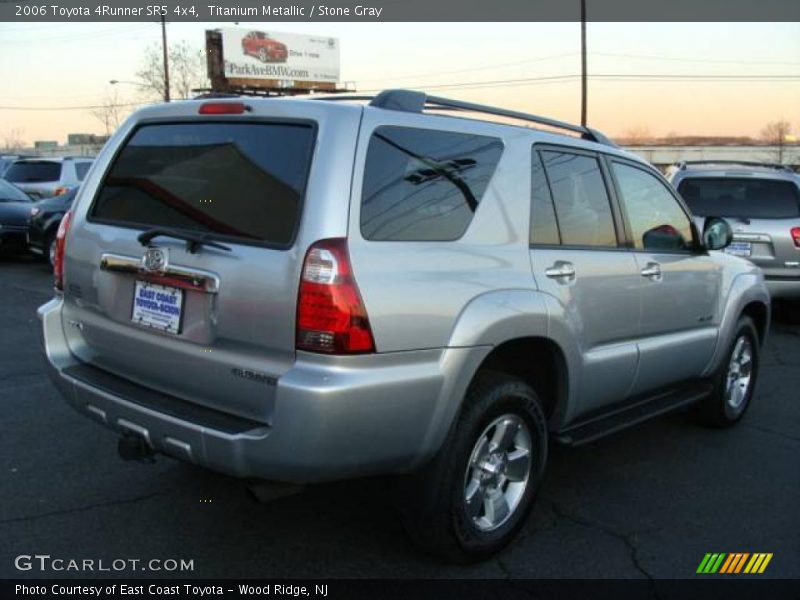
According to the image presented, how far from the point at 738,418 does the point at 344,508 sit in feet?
10.1

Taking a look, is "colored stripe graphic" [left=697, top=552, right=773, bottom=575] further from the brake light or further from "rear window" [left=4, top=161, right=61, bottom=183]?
"rear window" [left=4, top=161, right=61, bottom=183]

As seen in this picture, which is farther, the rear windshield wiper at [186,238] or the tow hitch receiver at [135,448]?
the tow hitch receiver at [135,448]

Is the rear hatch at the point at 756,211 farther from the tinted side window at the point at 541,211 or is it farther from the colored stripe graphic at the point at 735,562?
the colored stripe graphic at the point at 735,562

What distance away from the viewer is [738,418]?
5.32 metres

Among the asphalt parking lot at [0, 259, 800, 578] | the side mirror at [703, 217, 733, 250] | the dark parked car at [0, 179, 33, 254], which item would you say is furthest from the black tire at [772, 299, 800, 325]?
the dark parked car at [0, 179, 33, 254]

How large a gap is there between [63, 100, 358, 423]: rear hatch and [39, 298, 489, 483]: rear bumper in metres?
0.10

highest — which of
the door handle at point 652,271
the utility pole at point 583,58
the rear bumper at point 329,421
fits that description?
the utility pole at point 583,58

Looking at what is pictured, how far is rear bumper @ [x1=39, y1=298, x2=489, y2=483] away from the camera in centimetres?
259

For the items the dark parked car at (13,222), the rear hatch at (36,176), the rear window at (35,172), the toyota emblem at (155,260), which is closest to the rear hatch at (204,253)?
the toyota emblem at (155,260)

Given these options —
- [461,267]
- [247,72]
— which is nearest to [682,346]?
[461,267]

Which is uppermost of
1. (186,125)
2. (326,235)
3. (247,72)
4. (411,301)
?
(247,72)

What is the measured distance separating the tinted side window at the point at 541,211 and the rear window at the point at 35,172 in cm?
1442

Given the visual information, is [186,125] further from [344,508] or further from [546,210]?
[344,508]

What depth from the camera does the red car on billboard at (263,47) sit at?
178ft
